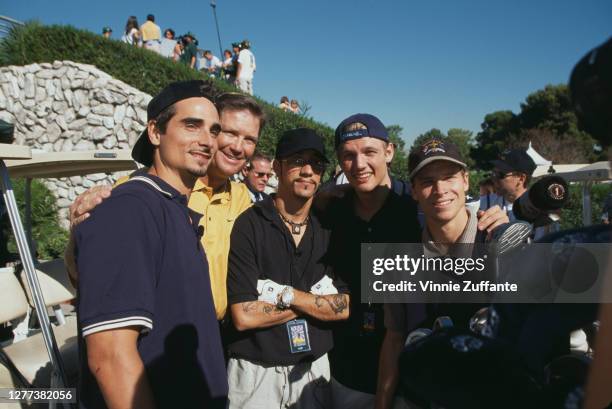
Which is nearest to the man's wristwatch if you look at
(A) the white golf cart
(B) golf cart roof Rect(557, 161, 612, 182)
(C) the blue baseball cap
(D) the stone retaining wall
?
(C) the blue baseball cap

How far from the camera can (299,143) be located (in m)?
2.96

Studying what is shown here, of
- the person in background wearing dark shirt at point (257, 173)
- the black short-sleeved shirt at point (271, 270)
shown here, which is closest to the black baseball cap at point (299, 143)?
the black short-sleeved shirt at point (271, 270)

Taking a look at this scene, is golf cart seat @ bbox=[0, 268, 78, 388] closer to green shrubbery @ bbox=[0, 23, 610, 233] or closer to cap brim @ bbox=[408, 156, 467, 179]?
cap brim @ bbox=[408, 156, 467, 179]

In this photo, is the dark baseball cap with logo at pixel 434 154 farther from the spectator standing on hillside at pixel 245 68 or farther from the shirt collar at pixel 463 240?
the spectator standing on hillside at pixel 245 68

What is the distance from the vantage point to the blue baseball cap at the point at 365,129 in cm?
302

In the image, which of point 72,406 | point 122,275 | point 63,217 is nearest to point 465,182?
point 122,275

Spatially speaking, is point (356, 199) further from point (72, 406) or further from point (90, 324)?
point (72, 406)

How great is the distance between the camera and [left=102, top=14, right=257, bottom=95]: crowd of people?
49.0ft

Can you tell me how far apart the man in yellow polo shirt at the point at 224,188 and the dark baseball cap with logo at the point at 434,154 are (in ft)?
4.15

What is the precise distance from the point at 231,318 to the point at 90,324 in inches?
49.8

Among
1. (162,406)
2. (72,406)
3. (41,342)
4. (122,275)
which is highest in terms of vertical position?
(122,275)

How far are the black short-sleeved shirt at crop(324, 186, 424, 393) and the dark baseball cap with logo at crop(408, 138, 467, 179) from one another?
45 cm

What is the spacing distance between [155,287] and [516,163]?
530 cm

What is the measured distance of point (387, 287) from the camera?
2488 millimetres
